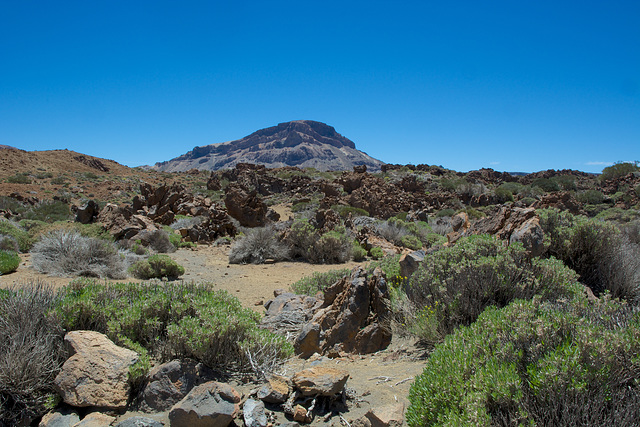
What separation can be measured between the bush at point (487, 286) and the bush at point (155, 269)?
6.65 meters

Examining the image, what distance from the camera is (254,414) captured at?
116 inches

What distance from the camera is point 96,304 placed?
13.7ft

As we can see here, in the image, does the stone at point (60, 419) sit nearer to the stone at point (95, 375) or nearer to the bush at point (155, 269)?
the stone at point (95, 375)

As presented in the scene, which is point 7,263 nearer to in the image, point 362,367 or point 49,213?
point 362,367

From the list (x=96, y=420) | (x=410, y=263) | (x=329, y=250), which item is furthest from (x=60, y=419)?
(x=329, y=250)

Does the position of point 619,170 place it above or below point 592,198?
above

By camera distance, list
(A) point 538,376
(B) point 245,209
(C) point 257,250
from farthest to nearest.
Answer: (B) point 245,209 → (C) point 257,250 → (A) point 538,376

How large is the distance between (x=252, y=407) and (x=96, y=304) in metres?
2.35

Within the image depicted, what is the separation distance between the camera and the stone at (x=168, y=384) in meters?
3.21

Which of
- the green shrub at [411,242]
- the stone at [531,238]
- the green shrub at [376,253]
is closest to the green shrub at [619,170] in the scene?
the green shrub at [411,242]

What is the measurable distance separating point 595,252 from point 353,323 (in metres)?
→ 3.46

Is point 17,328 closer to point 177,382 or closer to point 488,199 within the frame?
point 177,382

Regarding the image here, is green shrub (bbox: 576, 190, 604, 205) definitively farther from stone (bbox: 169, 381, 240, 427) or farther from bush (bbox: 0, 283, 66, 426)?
bush (bbox: 0, 283, 66, 426)

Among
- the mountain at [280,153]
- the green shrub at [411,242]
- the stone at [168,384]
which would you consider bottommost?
the stone at [168,384]
